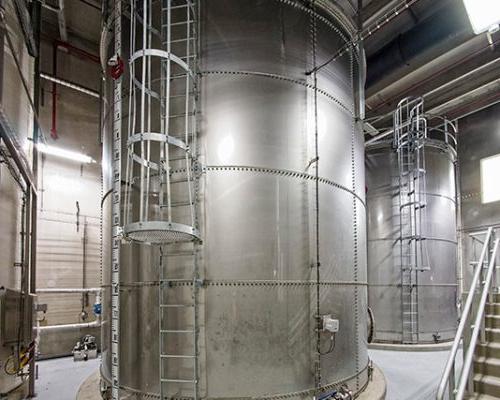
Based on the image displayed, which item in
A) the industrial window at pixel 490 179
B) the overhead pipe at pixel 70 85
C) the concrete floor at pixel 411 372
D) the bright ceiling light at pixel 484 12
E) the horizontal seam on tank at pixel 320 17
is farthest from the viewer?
the industrial window at pixel 490 179

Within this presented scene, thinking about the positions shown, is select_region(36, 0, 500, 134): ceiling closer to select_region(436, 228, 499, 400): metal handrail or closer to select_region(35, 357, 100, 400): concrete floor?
select_region(436, 228, 499, 400): metal handrail

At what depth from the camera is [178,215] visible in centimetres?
434

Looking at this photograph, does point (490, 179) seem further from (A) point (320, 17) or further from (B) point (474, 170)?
(A) point (320, 17)

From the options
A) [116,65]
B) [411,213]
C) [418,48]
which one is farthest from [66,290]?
[418,48]

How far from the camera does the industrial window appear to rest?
1282 cm

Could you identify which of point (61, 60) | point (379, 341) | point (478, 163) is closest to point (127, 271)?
point (61, 60)

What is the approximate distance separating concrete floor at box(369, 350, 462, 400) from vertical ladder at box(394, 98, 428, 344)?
0.99 meters

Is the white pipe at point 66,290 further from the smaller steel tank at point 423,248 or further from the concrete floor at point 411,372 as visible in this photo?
the smaller steel tank at point 423,248

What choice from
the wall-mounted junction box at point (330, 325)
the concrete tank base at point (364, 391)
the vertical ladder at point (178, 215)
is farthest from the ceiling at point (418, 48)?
the concrete tank base at point (364, 391)

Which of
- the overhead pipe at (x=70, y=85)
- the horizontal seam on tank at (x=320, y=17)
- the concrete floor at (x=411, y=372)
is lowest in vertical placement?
the concrete floor at (x=411, y=372)

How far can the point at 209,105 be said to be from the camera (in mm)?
4465

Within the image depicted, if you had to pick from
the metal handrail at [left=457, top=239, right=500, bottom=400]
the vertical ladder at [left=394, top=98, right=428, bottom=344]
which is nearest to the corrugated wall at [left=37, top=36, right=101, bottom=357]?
the vertical ladder at [left=394, top=98, right=428, bottom=344]

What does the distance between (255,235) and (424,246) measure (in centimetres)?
782

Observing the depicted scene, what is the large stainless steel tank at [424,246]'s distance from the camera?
10195 mm
